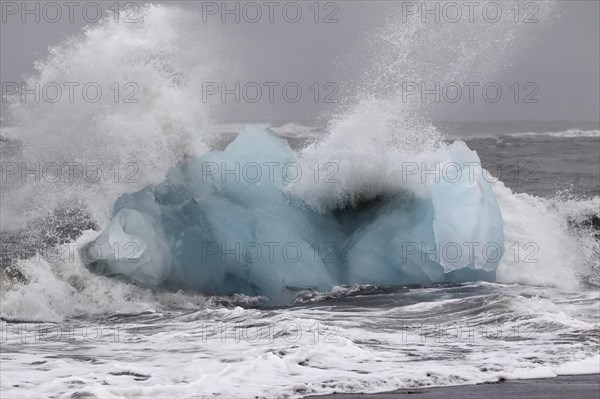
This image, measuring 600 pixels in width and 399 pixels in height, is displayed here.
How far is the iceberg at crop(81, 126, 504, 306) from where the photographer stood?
9.55m

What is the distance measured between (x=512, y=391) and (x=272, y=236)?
4054mm

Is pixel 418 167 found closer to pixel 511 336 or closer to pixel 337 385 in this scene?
pixel 511 336

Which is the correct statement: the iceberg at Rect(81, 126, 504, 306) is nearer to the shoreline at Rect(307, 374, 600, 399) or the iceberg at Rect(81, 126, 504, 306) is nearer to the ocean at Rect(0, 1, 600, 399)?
the ocean at Rect(0, 1, 600, 399)

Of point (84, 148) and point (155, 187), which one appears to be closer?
point (155, 187)

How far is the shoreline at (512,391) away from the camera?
19.6 ft

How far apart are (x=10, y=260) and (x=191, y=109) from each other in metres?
2.80

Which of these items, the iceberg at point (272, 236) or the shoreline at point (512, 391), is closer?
the shoreline at point (512, 391)

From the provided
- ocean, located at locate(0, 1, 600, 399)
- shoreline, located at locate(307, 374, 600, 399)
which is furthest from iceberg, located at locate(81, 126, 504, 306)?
shoreline, located at locate(307, 374, 600, 399)

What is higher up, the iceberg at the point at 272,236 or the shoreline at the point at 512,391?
the iceberg at the point at 272,236

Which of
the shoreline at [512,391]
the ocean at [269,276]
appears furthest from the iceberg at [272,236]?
the shoreline at [512,391]

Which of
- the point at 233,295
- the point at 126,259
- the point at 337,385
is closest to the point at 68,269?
the point at 126,259

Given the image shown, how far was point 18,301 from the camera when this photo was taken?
29.9 feet

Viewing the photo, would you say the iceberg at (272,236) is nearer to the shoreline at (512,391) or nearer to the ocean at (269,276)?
the ocean at (269,276)

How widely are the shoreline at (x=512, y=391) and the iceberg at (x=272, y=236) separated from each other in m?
3.31
